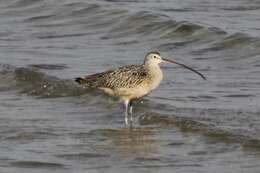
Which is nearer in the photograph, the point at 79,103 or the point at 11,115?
the point at 11,115

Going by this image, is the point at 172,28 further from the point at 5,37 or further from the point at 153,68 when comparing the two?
the point at 153,68

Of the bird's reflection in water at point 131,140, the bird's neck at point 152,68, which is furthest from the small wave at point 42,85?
the bird's reflection in water at point 131,140

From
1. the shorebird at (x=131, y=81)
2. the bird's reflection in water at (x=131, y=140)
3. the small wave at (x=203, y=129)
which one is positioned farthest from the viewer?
the shorebird at (x=131, y=81)

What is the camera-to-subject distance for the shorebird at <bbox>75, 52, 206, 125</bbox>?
46.3 ft

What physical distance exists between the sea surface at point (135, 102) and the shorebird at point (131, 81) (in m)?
0.32

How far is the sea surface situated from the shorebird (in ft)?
1.04

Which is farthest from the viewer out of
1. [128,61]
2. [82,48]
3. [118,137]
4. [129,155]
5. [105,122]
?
[82,48]

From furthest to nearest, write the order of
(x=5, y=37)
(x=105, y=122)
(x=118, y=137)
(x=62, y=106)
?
1. (x=5, y=37)
2. (x=62, y=106)
3. (x=105, y=122)
4. (x=118, y=137)

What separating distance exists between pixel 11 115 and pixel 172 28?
7711mm

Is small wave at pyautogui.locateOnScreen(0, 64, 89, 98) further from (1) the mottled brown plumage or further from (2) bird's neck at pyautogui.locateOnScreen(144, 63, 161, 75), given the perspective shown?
(2) bird's neck at pyautogui.locateOnScreen(144, 63, 161, 75)

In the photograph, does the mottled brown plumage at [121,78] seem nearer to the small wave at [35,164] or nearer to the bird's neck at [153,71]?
the bird's neck at [153,71]

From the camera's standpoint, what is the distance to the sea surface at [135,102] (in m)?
11.6

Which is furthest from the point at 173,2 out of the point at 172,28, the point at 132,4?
the point at 172,28

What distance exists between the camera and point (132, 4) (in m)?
24.5
